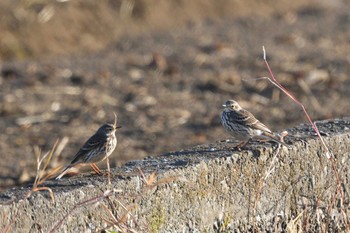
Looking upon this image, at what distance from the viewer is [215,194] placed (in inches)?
253

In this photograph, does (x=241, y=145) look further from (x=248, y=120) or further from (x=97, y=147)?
(x=97, y=147)

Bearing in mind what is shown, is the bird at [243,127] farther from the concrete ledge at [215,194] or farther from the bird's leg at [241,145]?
the concrete ledge at [215,194]

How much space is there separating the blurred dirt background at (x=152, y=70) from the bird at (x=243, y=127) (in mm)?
2825

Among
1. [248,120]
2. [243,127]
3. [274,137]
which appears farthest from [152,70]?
[274,137]

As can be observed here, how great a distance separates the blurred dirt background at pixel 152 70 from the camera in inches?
483

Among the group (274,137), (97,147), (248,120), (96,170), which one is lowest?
(96,170)

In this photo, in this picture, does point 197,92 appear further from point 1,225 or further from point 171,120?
point 1,225

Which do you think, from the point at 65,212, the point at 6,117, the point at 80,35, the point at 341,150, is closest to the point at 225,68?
the point at 80,35

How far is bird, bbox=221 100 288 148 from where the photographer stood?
7113 millimetres

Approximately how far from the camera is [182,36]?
59.3ft

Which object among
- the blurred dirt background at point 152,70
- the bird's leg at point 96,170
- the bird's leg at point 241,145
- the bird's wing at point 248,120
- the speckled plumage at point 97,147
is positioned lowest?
the bird's leg at point 96,170

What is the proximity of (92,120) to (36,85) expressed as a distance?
1.77 metres

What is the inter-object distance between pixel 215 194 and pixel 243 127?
1.15 m

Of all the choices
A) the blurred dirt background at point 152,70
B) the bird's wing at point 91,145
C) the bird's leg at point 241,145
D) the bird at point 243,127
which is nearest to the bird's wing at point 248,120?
the bird at point 243,127
